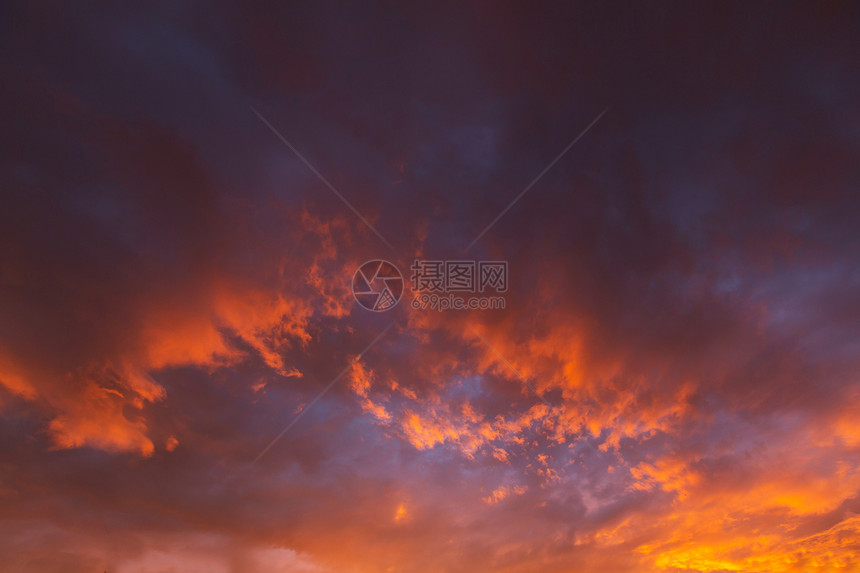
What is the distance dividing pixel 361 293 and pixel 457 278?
772 cm

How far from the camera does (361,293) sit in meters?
32.8

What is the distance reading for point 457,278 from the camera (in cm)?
3008

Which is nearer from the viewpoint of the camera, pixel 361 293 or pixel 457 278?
pixel 457 278
